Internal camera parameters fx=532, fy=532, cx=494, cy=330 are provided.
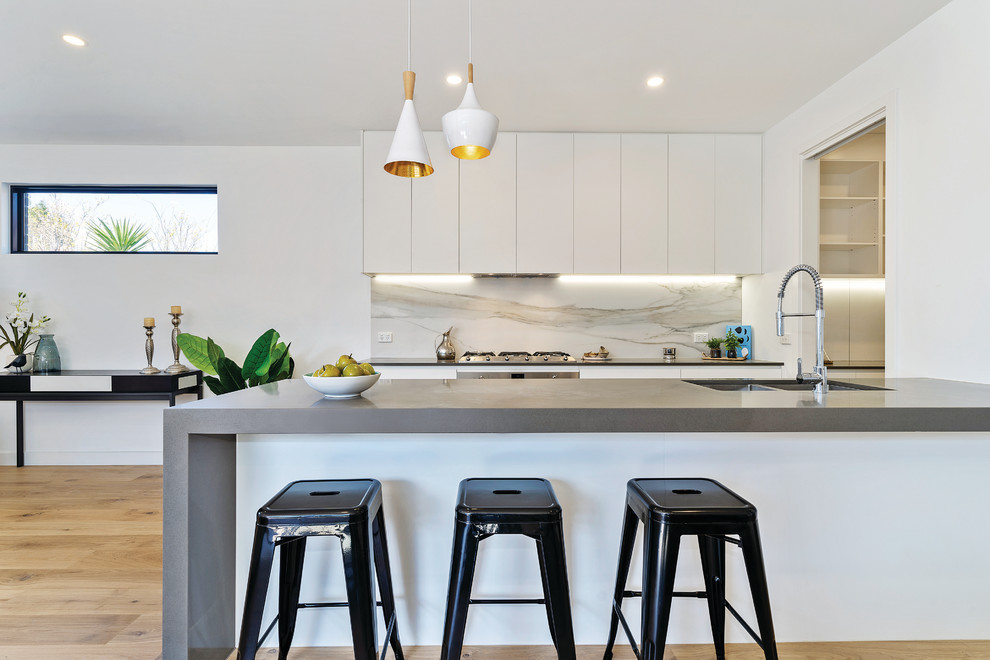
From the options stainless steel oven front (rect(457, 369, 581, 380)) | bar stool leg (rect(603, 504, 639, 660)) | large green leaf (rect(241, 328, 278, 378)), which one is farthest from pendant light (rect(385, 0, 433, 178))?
large green leaf (rect(241, 328, 278, 378))

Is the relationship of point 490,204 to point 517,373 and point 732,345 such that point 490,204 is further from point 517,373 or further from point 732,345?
point 732,345

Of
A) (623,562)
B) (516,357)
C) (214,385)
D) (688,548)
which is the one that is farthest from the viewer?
(516,357)

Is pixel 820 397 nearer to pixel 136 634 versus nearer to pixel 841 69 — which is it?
pixel 841 69

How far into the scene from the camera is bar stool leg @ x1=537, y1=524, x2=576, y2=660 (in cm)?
142

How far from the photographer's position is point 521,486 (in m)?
1.63

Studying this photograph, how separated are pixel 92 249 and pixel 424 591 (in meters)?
4.28

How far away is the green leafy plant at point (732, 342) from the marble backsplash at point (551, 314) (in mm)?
186

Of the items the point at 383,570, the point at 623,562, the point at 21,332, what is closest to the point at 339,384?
the point at 383,570

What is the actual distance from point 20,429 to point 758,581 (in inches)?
208

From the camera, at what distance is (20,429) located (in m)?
4.23

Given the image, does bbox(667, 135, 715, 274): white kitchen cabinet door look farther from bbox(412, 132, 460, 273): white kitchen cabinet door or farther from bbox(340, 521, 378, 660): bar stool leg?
bbox(340, 521, 378, 660): bar stool leg

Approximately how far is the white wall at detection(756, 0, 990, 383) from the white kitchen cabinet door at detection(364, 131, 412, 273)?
2830 millimetres

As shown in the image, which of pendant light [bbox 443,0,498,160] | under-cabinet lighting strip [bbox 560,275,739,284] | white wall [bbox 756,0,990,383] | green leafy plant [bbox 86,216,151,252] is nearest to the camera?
pendant light [bbox 443,0,498,160]

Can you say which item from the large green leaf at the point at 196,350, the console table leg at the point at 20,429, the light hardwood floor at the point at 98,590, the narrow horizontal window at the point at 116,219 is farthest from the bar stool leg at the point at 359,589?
the console table leg at the point at 20,429
